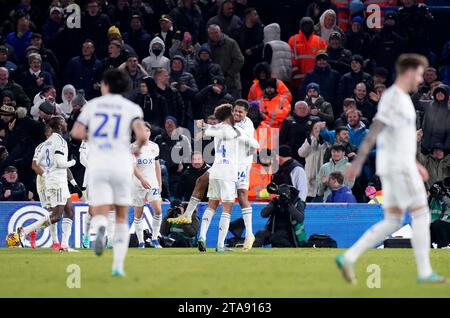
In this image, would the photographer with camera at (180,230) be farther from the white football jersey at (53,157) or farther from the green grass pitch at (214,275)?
the green grass pitch at (214,275)

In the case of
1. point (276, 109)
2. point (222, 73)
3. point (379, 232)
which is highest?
point (222, 73)

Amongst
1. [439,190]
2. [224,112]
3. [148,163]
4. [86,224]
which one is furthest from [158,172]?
[439,190]

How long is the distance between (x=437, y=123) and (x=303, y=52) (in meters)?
4.11

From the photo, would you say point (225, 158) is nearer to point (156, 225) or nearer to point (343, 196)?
point (156, 225)

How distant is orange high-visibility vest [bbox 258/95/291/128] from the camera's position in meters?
26.5

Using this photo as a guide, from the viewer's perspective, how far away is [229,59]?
27.8 meters

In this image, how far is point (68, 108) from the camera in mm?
26891

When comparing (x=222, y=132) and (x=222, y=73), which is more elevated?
(x=222, y=73)

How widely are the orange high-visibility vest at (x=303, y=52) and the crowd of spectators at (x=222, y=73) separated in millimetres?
24

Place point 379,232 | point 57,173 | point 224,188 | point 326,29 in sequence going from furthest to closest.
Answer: point 326,29 < point 57,173 < point 224,188 < point 379,232

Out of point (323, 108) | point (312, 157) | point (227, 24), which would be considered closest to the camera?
point (312, 157)

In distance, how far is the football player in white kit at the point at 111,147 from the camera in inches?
543

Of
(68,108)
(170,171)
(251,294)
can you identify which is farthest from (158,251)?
(251,294)

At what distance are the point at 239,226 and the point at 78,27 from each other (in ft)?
24.7
